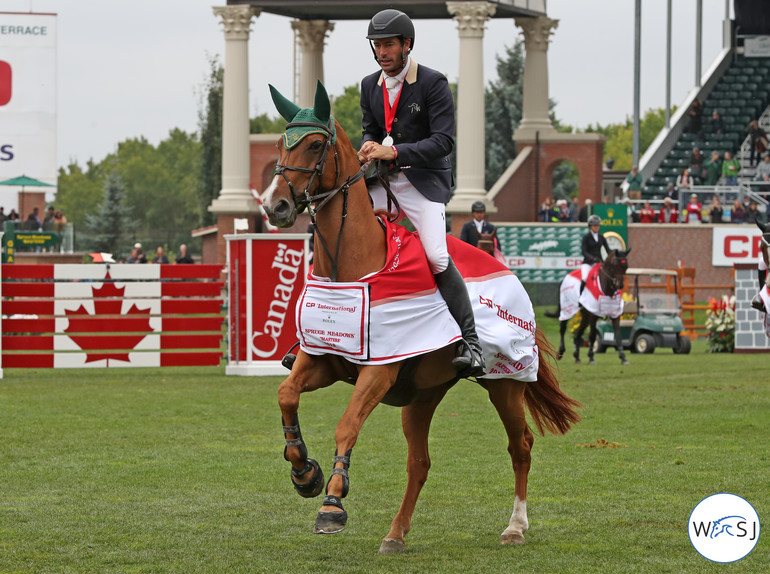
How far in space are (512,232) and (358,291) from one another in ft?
109

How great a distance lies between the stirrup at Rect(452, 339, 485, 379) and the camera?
7969mm

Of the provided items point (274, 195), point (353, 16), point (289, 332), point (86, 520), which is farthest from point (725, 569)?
point (353, 16)

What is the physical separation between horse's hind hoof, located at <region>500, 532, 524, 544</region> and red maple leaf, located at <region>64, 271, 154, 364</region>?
1339cm

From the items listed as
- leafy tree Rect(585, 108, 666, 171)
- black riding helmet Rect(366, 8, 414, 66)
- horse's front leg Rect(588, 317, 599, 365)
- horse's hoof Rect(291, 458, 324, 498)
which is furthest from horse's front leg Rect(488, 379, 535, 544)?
leafy tree Rect(585, 108, 666, 171)

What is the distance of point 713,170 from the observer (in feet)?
151

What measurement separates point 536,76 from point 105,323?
34.9m

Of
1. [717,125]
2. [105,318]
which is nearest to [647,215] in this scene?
[717,125]

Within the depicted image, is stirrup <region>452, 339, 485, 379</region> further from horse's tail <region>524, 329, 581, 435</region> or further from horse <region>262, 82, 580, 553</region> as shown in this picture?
horse's tail <region>524, 329, 581, 435</region>

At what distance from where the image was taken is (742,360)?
25047 mm

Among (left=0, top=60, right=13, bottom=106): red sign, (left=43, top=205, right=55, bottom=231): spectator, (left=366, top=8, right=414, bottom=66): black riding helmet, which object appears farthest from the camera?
(left=0, top=60, right=13, bottom=106): red sign

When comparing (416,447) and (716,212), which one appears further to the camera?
(716,212)

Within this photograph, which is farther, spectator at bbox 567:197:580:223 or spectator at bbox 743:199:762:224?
spectator at bbox 567:197:580:223

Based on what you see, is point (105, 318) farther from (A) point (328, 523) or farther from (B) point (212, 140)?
(B) point (212, 140)

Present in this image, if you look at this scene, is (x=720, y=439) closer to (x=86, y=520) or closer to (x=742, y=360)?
(x=86, y=520)
